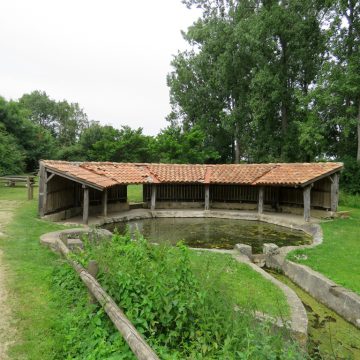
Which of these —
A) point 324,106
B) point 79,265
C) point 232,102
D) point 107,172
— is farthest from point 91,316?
point 232,102

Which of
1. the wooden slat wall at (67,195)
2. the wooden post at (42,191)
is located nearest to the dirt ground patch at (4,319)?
the wooden post at (42,191)

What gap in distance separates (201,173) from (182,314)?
17.4 metres

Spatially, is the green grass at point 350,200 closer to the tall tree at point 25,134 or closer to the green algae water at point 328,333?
the green algae water at point 328,333

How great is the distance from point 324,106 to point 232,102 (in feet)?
45.1

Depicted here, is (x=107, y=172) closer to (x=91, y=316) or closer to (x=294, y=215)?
(x=294, y=215)

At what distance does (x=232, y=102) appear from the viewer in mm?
36906

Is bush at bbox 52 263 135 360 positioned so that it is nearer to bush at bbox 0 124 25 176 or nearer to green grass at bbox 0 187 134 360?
green grass at bbox 0 187 134 360

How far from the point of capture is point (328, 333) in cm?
655

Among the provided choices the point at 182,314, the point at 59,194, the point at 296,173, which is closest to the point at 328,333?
the point at 182,314

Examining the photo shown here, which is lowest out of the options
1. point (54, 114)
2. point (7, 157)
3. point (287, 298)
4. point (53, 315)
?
point (287, 298)

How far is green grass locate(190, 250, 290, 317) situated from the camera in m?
5.61

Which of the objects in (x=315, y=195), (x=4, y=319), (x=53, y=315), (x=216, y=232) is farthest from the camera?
(x=315, y=195)

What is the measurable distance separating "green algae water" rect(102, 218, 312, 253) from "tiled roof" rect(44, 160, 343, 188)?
2560 millimetres

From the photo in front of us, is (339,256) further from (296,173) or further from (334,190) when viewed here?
(296,173)
